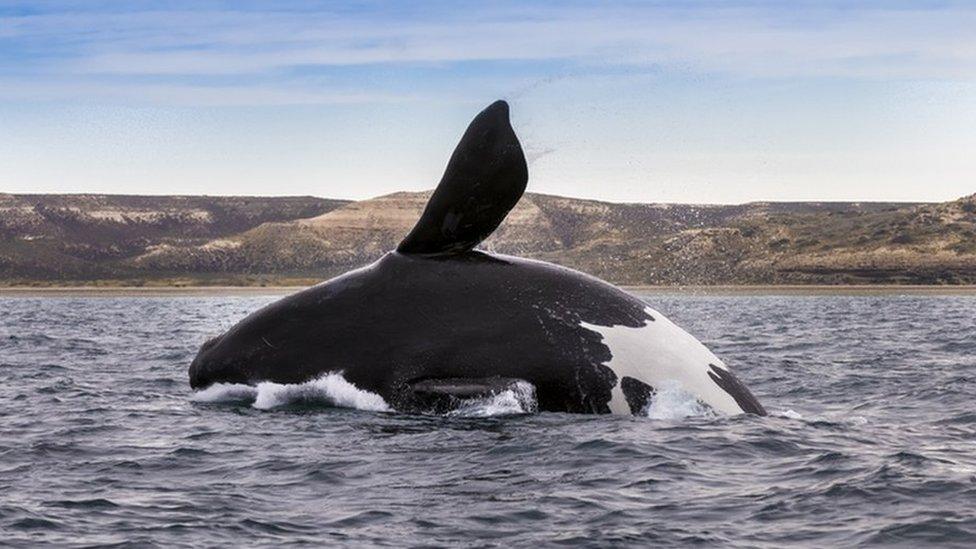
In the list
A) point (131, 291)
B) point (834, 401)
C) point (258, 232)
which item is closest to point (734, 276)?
point (131, 291)

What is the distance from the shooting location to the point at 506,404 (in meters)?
13.3

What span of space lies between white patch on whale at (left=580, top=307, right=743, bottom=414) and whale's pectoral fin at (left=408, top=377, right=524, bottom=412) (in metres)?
1.03

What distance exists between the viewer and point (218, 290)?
126438mm

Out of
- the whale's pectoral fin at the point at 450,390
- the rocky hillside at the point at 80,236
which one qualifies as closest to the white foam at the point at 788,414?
the whale's pectoral fin at the point at 450,390

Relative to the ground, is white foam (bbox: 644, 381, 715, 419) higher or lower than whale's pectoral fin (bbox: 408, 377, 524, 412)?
lower

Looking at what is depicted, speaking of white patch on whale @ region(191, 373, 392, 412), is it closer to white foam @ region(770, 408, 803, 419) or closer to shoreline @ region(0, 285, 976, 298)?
white foam @ region(770, 408, 803, 419)

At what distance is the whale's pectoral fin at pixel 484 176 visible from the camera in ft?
43.7

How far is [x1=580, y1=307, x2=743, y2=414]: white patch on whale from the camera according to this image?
13578 millimetres

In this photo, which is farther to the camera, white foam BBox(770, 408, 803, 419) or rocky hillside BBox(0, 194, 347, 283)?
rocky hillside BBox(0, 194, 347, 283)

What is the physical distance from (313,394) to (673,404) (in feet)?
12.6

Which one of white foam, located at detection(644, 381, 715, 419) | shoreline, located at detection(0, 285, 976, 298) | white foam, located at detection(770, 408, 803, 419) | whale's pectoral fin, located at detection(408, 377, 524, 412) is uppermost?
whale's pectoral fin, located at detection(408, 377, 524, 412)

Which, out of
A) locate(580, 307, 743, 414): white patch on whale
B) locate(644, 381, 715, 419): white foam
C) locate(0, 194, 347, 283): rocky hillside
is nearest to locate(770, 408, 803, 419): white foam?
locate(580, 307, 743, 414): white patch on whale

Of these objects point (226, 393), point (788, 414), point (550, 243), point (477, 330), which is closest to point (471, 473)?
point (477, 330)

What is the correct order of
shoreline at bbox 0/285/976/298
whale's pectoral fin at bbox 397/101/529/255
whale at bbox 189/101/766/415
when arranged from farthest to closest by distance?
shoreline at bbox 0/285/976/298 → whale at bbox 189/101/766/415 → whale's pectoral fin at bbox 397/101/529/255
